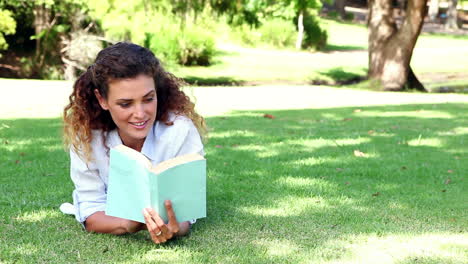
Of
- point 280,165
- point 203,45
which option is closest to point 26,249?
point 280,165

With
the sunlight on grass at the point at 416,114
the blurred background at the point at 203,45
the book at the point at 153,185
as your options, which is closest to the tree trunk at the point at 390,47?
the blurred background at the point at 203,45

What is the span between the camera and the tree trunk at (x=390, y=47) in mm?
16438

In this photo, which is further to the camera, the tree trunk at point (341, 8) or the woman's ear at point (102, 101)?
the tree trunk at point (341, 8)

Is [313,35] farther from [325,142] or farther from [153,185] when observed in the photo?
[153,185]

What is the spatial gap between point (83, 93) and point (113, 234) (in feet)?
2.63

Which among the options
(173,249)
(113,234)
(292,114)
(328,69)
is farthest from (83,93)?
(328,69)

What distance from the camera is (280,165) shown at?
5898 mm

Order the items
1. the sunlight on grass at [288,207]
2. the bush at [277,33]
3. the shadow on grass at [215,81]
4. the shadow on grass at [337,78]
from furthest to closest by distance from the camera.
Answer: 1. the bush at [277,33]
2. the shadow on grass at [337,78]
3. the shadow on grass at [215,81]
4. the sunlight on grass at [288,207]

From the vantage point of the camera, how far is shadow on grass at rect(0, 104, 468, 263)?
11.5 feet

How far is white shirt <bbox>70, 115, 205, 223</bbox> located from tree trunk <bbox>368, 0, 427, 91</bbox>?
13330 millimetres

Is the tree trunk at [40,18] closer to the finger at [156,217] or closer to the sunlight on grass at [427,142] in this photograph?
the sunlight on grass at [427,142]

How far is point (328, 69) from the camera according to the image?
24859 mm

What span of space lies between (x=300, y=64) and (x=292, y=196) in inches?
850

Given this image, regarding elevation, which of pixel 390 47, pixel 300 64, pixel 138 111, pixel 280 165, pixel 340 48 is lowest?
pixel 340 48
